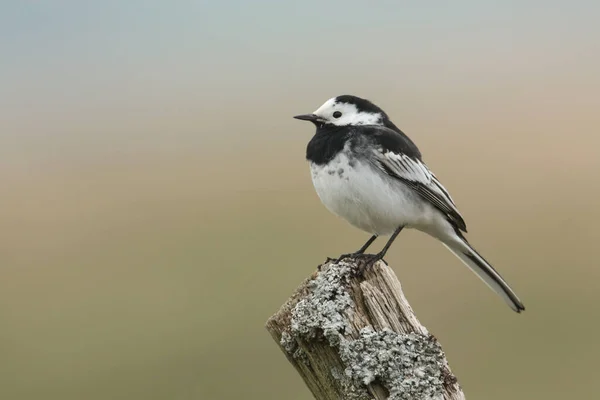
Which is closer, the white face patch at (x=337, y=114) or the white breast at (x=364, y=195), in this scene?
the white breast at (x=364, y=195)

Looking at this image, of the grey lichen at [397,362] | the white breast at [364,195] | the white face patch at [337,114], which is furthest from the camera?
the white face patch at [337,114]

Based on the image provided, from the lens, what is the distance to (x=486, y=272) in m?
5.12

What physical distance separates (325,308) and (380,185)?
A: 6.81 feet

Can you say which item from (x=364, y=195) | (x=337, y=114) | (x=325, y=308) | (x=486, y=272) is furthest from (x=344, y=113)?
(x=325, y=308)

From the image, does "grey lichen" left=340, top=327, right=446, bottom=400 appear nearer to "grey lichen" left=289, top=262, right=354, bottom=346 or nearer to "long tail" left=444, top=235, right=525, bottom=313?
"grey lichen" left=289, top=262, right=354, bottom=346

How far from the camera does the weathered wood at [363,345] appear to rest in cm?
278

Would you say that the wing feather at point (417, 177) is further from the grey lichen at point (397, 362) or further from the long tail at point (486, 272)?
the grey lichen at point (397, 362)

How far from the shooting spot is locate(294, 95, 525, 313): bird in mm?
4824

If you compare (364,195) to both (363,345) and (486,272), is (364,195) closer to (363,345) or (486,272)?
(486,272)

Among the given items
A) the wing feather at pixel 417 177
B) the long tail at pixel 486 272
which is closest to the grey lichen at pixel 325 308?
the wing feather at pixel 417 177

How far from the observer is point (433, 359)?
2.91m

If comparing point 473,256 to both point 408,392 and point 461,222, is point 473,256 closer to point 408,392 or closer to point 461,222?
point 461,222

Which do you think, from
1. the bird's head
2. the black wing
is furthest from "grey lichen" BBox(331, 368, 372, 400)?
the bird's head

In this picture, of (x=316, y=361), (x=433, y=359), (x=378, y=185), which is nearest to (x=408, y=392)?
(x=433, y=359)
